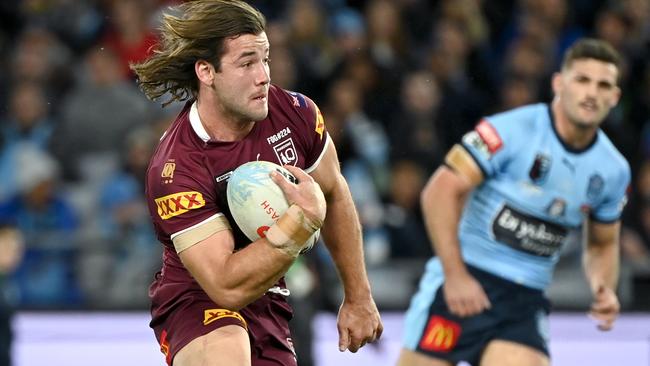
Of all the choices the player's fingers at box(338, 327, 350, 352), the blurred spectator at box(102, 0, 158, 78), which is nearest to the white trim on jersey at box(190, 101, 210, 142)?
the player's fingers at box(338, 327, 350, 352)

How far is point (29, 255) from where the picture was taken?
9.29 meters

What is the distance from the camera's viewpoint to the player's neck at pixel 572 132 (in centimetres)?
607

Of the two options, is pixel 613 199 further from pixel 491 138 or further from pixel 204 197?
pixel 204 197

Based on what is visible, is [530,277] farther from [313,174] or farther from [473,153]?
[313,174]

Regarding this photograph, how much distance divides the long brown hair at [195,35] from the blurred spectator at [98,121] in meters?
5.57

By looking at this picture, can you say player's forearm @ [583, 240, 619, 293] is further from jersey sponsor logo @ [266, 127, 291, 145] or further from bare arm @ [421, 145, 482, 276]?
jersey sponsor logo @ [266, 127, 291, 145]

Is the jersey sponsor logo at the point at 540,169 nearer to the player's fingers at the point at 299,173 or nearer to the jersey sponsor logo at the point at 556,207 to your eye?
the jersey sponsor logo at the point at 556,207

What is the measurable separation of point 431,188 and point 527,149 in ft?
1.62

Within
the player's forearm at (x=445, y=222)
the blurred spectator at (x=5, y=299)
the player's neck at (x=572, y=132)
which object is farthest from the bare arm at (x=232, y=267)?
the blurred spectator at (x=5, y=299)

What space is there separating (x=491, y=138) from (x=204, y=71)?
6.36 feet

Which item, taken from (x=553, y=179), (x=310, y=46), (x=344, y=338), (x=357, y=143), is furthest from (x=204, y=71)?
(x=310, y=46)

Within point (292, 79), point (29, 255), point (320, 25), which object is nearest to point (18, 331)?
point (29, 255)

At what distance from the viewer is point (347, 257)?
15.6 ft

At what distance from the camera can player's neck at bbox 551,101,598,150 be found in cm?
607
